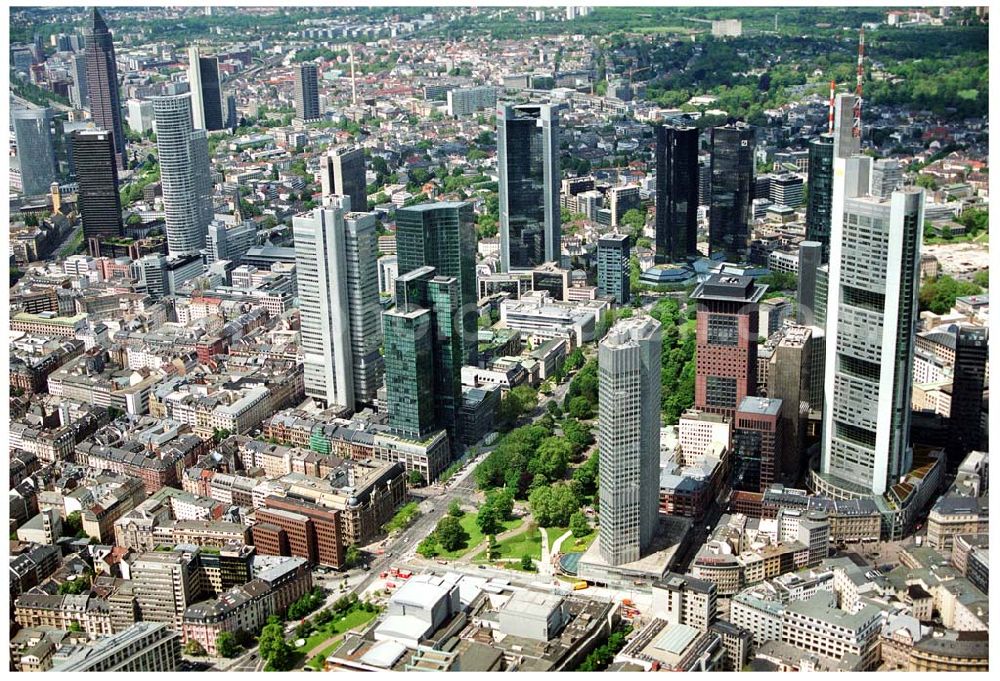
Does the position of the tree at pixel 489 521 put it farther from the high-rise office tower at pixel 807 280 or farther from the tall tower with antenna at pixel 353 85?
the tall tower with antenna at pixel 353 85

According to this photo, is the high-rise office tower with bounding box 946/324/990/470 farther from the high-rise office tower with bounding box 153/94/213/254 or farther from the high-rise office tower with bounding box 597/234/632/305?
the high-rise office tower with bounding box 153/94/213/254

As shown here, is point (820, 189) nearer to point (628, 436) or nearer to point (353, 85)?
point (628, 436)

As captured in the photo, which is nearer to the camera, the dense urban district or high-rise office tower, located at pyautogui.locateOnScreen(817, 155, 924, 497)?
the dense urban district

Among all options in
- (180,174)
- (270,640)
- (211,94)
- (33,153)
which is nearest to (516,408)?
(270,640)

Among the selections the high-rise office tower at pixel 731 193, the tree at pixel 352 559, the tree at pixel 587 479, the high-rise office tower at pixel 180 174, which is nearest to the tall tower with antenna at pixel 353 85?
the high-rise office tower at pixel 180 174

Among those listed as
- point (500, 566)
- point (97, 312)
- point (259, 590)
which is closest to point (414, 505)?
point (500, 566)

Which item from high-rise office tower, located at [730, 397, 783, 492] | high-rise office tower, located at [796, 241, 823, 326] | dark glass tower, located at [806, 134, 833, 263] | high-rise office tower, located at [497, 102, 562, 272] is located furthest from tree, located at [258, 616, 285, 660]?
high-rise office tower, located at [497, 102, 562, 272]

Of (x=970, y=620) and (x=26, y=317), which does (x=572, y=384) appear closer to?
(x=970, y=620)
